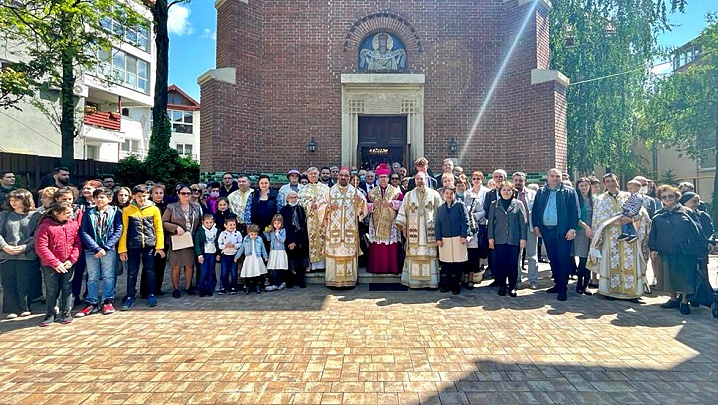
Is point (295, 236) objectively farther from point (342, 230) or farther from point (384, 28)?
point (384, 28)

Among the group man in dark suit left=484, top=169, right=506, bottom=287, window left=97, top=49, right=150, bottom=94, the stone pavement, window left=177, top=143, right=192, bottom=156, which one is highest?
window left=97, top=49, right=150, bottom=94

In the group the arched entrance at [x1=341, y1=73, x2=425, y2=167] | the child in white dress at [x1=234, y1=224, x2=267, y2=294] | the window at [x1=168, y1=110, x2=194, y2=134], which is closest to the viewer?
the child in white dress at [x1=234, y1=224, x2=267, y2=294]

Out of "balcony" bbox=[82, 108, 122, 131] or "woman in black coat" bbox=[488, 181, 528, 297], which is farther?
"balcony" bbox=[82, 108, 122, 131]

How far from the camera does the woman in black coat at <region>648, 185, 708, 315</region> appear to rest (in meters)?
5.69

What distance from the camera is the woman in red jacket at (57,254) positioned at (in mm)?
5102

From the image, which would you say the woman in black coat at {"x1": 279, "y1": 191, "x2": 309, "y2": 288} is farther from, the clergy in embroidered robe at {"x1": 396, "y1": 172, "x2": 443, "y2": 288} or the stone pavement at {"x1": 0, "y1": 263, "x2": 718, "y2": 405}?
the clergy in embroidered robe at {"x1": 396, "y1": 172, "x2": 443, "y2": 288}

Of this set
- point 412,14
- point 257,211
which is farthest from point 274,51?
point 257,211

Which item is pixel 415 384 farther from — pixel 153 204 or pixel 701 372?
pixel 153 204

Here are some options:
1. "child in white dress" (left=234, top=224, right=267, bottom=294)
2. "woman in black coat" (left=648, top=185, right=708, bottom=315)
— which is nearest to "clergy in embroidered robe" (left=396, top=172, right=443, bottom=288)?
"child in white dress" (left=234, top=224, right=267, bottom=294)

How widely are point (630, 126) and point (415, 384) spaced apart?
1823 centimetres

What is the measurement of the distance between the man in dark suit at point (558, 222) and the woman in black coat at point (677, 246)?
113 cm

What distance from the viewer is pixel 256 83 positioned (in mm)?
11289

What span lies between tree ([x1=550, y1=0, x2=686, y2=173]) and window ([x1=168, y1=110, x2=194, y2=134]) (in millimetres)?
36361

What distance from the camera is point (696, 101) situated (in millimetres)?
19078
